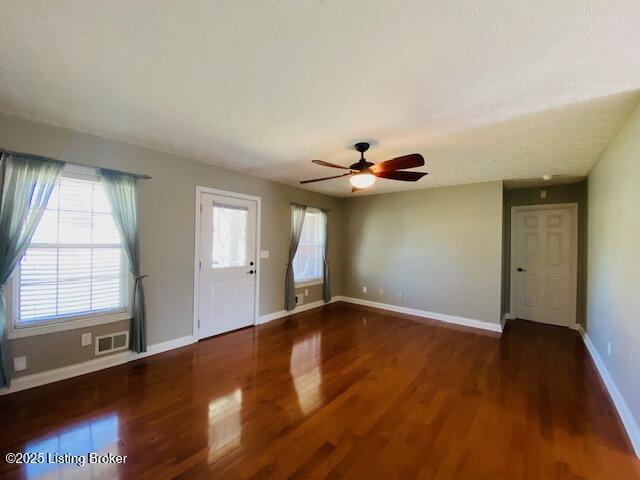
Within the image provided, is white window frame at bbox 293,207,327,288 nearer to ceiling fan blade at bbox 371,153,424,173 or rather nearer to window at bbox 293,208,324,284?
window at bbox 293,208,324,284

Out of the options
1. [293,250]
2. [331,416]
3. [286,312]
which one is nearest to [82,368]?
[331,416]

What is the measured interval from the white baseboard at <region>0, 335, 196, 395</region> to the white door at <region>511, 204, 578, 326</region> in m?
5.68

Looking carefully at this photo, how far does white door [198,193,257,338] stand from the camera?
3.89 metres

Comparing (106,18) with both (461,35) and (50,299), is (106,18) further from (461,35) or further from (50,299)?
(50,299)

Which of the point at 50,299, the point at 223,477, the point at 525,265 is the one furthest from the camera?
the point at 525,265

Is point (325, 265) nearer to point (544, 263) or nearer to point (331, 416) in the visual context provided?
point (331, 416)

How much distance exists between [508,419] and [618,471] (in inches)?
23.9

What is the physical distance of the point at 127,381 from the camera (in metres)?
2.74

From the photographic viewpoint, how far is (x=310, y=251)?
571 centimetres

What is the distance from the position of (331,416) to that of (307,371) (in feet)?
2.64

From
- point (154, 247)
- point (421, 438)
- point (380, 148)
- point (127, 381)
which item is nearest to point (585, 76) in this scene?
point (380, 148)

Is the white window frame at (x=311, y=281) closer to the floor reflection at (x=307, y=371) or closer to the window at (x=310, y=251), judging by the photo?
the window at (x=310, y=251)

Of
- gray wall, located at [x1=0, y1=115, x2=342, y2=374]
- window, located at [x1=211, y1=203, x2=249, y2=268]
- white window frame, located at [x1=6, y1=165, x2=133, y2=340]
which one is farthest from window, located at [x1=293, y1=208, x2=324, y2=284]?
white window frame, located at [x1=6, y1=165, x2=133, y2=340]

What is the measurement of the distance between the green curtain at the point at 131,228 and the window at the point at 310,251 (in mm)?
2667
